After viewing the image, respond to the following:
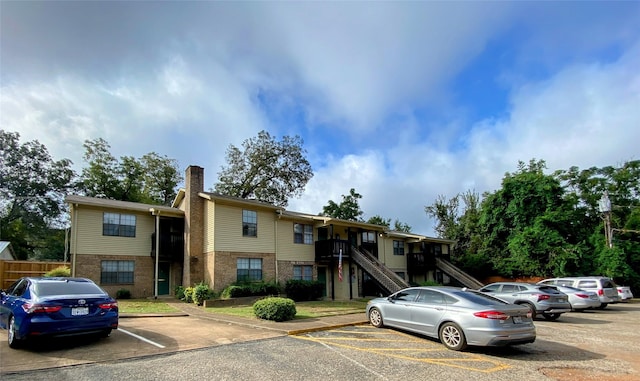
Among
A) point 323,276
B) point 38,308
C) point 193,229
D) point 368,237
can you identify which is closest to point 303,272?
point 323,276

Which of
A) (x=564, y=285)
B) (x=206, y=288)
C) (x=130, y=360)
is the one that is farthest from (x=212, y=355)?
(x=564, y=285)

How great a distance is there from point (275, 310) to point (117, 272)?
12.4 m

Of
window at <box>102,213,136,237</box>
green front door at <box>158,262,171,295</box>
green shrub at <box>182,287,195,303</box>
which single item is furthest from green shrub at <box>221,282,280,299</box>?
window at <box>102,213,136,237</box>

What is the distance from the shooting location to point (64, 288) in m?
8.71

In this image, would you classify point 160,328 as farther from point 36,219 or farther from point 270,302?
point 36,219

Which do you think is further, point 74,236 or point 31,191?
point 31,191

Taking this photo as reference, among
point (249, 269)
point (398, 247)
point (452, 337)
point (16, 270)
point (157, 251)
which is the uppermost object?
point (157, 251)

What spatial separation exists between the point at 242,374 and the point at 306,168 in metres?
37.3

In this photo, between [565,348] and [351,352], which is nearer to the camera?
[351,352]

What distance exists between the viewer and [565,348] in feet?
31.8

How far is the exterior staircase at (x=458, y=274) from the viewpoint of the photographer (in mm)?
30581

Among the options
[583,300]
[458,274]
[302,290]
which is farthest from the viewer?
[458,274]

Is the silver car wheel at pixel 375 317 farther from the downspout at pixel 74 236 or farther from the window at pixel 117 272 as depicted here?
the downspout at pixel 74 236

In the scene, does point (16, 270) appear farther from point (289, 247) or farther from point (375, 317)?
point (375, 317)
